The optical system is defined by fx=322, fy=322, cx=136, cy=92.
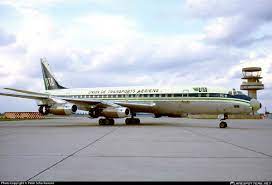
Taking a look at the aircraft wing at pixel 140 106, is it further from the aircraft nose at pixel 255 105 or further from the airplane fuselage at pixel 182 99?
the aircraft nose at pixel 255 105

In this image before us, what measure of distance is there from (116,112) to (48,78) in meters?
14.7

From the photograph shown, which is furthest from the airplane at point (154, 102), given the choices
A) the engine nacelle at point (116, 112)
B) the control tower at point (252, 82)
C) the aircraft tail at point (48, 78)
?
the control tower at point (252, 82)

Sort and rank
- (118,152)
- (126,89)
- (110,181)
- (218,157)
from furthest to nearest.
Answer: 1. (126,89)
2. (118,152)
3. (218,157)
4. (110,181)

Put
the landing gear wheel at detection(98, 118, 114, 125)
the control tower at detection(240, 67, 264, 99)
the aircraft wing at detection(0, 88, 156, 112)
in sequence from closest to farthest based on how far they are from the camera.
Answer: the aircraft wing at detection(0, 88, 156, 112) < the landing gear wheel at detection(98, 118, 114, 125) < the control tower at detection(240, 67, 264, 99)

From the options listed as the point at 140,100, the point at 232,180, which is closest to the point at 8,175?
the point at 232,180

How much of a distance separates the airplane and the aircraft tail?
677 cm

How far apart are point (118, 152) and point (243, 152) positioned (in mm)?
3565

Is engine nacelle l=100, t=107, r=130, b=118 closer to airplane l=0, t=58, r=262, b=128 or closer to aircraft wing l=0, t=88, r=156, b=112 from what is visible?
airplane l=0, t=58, r=262, b=128

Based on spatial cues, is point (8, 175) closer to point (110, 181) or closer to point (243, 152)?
point (110, 181)

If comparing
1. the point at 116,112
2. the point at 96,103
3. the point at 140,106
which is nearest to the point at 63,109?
the point at 96,103

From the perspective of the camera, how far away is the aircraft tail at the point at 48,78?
119 ft

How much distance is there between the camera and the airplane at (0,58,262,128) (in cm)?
2322

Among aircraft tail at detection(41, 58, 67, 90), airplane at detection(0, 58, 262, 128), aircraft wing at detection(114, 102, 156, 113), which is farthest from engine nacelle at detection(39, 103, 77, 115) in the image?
aircraft tail at detection(41, 58, 67, 90)

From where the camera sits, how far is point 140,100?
27.5 metres
